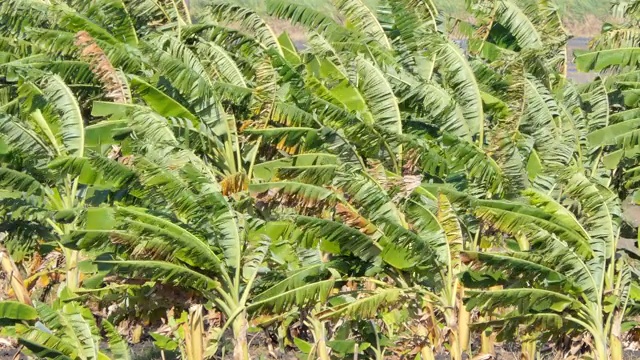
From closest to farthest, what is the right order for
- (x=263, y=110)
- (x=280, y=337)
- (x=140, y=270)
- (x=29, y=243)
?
(x=140, y=270) < (x=263, y=110) < (x=29, y=243) < (x=280, y=337)

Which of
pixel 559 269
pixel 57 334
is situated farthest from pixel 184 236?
pixel 559 269

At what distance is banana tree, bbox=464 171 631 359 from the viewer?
1292 cm

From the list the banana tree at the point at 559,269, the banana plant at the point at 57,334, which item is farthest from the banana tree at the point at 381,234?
the banana plant at the point at 57,334

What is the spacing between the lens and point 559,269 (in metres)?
13.5

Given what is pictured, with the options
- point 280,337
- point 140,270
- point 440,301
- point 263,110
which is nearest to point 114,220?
point 140,270

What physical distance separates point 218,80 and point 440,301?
14.4 ft

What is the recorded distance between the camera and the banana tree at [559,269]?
42.4ft

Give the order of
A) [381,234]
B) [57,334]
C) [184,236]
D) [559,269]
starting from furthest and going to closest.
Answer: [559,269], [381,234], [57,334], [184,236]

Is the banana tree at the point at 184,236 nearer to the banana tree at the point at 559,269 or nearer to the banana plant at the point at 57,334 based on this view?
the banana plant at the point at 57,334

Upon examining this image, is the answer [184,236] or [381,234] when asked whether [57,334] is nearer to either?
[184,236]

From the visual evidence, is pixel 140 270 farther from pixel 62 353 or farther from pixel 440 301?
pixel 440 301

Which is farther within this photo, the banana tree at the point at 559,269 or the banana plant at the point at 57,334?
the banana tree at the point at 559,269

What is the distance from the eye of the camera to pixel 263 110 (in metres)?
14.9

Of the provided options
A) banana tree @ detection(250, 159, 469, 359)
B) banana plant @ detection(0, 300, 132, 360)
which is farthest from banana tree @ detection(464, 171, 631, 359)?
banana plant @ detection(0, 300, 132, 360)
